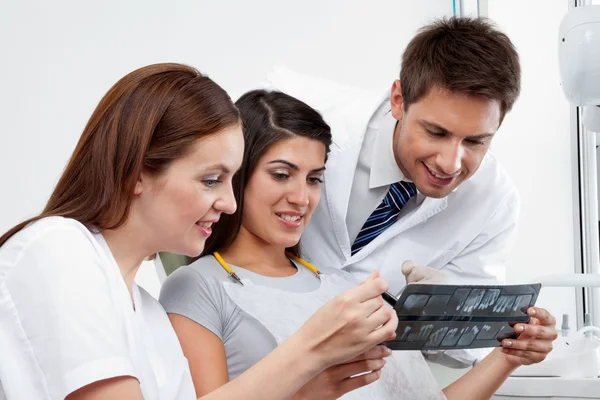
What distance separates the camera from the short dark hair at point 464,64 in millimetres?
1737

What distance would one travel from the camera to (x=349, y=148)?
6.39 feet

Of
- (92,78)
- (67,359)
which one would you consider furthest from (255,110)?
(92,78)

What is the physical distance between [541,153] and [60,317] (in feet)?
8.41

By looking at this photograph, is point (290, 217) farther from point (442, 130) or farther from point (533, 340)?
point (533, 340)

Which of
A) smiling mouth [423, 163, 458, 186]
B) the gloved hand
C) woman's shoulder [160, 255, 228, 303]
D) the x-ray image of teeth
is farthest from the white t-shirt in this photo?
smiling mouth [423, 163, 458, 186]

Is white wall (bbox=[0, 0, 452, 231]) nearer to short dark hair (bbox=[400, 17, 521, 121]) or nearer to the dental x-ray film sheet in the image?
short dark hair (bbox=[400, 17, 521, 121])

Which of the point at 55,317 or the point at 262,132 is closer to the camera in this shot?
the point at 55,317

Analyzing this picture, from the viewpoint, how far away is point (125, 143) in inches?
47.6

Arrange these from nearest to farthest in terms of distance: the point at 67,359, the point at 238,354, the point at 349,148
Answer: the point at 67,359
the point at 238,354
the point at 349,148

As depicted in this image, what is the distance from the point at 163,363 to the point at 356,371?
1.07 ft

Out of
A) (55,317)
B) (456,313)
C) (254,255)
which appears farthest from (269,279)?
(55,317)

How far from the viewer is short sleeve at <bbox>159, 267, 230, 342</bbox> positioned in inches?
56.3

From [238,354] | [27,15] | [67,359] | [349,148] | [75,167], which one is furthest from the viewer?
[27,15]

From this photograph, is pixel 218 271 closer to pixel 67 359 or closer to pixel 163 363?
pixel 163 363
